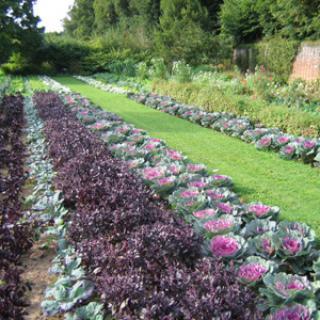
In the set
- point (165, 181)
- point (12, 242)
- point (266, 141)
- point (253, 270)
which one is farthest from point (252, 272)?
point (266, 141)

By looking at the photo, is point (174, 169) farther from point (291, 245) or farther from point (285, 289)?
point (285, 289)

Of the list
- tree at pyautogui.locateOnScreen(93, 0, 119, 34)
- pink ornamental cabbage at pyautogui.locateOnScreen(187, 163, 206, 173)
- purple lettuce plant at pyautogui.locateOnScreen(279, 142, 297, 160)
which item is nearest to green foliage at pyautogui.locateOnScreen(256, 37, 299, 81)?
purple lettuce plant at pyautogui.locateOnScreen(279, 142, 297, 160)

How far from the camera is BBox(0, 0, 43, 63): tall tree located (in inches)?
1184

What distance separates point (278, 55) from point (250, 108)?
11.7 metres

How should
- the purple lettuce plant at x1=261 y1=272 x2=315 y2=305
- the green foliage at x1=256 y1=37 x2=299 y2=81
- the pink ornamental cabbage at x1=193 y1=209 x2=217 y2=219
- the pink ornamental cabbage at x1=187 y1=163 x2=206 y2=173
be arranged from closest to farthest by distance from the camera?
the purple lettuce plant at x1=261 y1=272 x2=315 y2=305, the pink ornamental cabbage at x1=193 y1=209 x2=217 y2=219, the pink ornamental cabbage at x1=187 y1=163 x2=206 y2=173, the green foliage at x1=256 y1=37 x2=299 y2=81

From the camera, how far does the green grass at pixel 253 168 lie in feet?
15.8

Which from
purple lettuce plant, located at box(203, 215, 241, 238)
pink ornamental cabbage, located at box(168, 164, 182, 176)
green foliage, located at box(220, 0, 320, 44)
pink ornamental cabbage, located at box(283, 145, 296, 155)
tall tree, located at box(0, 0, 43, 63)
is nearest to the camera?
purple lettuce plant, located at box(203, 215, 241, 238)

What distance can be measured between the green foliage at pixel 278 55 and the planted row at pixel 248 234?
15200 mm

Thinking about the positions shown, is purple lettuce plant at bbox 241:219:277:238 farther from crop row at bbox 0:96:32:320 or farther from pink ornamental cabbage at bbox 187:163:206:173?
pink ornamental cabbage at bbox 187:163:206:173

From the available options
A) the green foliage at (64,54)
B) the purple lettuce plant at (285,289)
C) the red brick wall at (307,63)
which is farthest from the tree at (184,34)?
the purple lettuce plant at (285,289)

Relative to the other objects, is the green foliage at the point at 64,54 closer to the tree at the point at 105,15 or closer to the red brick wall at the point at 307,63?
the red brick wall at the point at 307,63

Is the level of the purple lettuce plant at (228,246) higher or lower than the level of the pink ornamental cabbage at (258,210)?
higher

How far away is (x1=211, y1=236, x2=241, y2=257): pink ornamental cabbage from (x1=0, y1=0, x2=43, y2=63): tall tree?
1061 inches

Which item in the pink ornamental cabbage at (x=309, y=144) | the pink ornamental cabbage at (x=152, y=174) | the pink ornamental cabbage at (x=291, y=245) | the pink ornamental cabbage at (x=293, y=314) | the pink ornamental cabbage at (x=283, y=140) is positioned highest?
the pink ornamental cabbage at (x=293, y=314)
